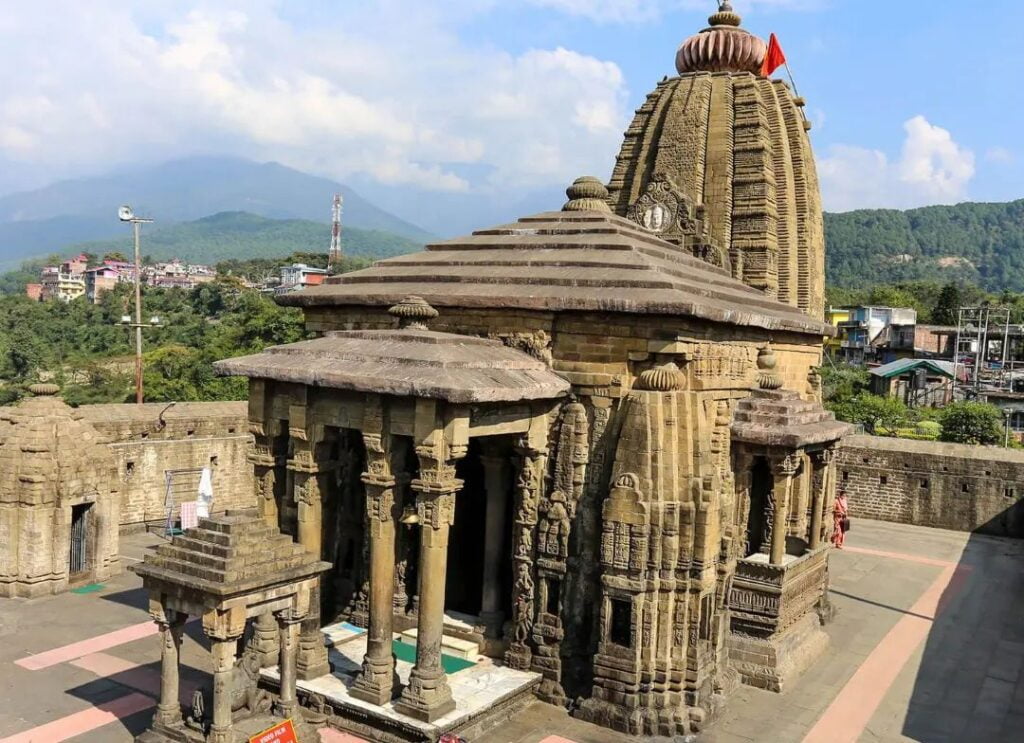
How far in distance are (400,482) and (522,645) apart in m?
3.21

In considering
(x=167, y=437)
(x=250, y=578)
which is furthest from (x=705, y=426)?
(x=167, y=437)

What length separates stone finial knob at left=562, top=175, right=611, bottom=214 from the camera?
1554cm

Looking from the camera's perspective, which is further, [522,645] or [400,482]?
[522,645]

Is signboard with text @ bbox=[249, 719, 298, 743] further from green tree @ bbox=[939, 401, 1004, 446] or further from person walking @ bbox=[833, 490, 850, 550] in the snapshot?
green tree @ bbox=[939, 401, 1004, 446]

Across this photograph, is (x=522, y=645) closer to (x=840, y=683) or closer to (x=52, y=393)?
(x=840, y=683)

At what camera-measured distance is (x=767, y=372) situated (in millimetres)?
14500

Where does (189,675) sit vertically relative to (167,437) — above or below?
below

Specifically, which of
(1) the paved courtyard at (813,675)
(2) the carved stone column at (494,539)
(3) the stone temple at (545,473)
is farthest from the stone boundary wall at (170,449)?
(2) the carved stone column at (494,539)

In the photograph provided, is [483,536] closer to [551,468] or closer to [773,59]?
[551,468]

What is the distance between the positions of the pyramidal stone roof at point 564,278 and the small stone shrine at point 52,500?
549 centimetres

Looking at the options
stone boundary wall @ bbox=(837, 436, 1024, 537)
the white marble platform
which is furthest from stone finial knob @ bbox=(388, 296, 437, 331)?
stone boundary wall @ bbox=(837, 436, 1024, 537)

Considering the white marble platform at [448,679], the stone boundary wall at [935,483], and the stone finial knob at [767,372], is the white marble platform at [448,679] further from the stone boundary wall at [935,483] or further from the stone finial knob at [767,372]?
the stone boundary wall at [935,483]

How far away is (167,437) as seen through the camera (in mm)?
22203

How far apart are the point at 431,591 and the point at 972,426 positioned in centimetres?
3531
